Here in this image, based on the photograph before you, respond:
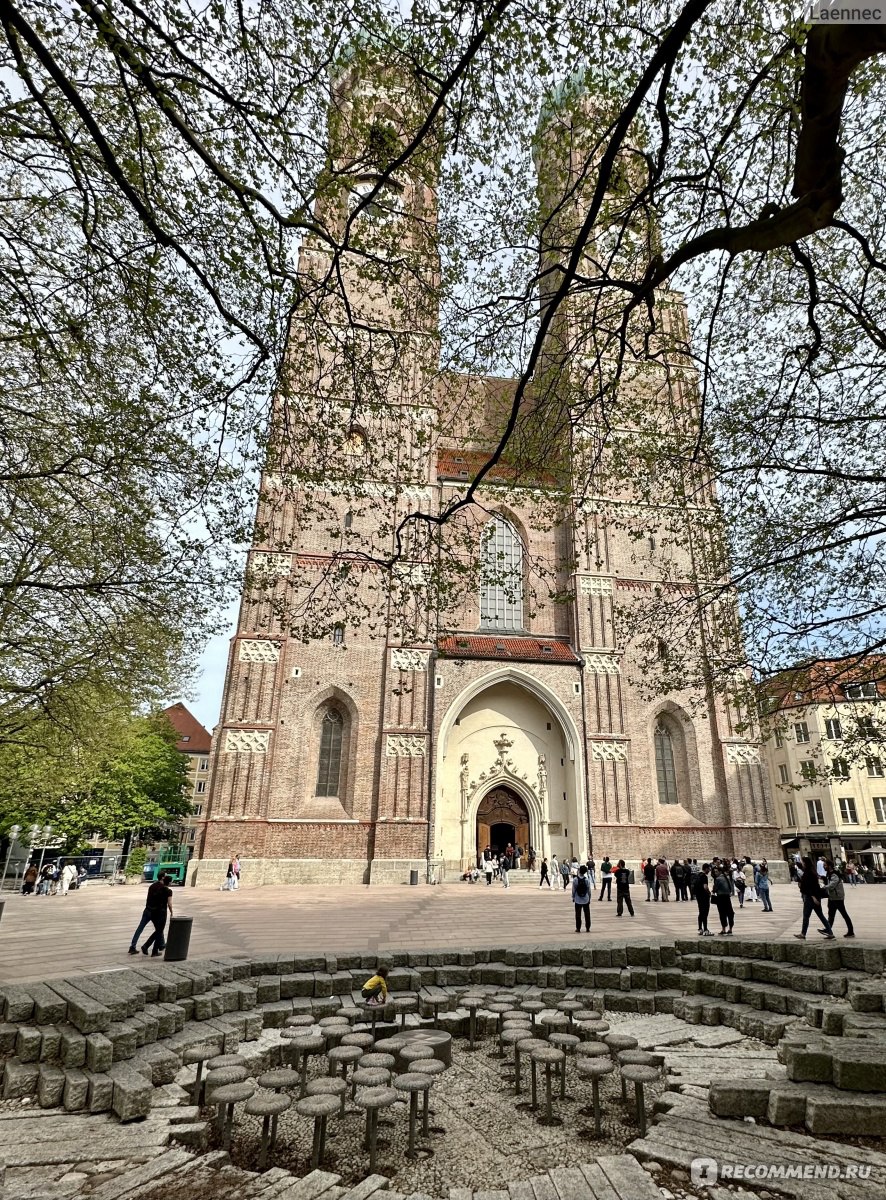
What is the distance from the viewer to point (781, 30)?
516cm

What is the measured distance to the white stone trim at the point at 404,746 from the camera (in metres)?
23.7

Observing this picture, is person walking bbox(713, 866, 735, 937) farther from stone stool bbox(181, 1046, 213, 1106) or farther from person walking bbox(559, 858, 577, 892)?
person walking bbox(559, 858, 577, 892)

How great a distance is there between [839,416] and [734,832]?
20.8 metres

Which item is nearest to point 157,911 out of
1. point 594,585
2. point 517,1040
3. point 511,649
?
point 517,1040

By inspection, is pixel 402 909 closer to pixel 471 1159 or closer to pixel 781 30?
pixel 471 1159

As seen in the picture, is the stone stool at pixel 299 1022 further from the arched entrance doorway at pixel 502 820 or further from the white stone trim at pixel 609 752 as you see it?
the white stone trim at pixel 609 752

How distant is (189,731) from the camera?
5806cm

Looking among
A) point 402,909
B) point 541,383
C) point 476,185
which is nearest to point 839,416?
point 541,383

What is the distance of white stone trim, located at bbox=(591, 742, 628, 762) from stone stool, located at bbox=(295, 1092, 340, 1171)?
21.7 m

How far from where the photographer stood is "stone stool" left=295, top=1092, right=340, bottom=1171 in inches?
167

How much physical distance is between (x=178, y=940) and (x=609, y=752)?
1921cm

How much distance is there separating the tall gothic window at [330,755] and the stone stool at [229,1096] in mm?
19681

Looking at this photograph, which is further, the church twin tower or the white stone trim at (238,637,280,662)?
the white stone trim at (238,637,280,662)

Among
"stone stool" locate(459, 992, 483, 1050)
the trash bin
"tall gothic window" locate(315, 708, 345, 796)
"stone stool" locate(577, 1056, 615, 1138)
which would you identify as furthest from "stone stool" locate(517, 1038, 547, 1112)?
"tall gothic window" locate(315, 708, 345, 796)
